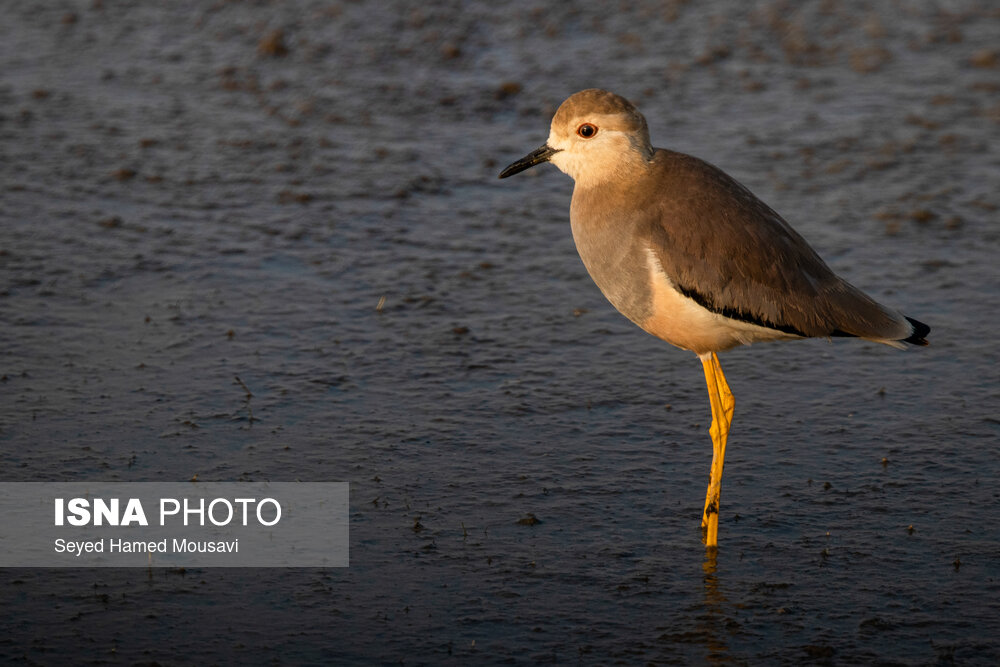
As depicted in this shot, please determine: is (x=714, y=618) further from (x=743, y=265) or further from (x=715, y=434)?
(x=743, y=265)

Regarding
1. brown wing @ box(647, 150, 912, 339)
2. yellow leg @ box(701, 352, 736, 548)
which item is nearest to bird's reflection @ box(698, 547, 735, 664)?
yellow leg @ box(701, 352, 736, 548)

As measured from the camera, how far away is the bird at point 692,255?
17.5 ft

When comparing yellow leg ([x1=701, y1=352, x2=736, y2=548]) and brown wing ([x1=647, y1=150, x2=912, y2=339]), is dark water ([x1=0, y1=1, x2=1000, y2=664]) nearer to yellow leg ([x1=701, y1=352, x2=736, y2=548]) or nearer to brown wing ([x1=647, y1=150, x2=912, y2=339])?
yellow leg ([x1=701, y1=352, x2=736, y2=548])

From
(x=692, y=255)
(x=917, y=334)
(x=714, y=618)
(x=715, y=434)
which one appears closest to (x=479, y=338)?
(x=715, y=434)

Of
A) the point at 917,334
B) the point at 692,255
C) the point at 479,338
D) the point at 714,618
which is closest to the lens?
the point at 714,618

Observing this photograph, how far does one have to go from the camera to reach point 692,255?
5320mm

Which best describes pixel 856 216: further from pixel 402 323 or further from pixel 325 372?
pixel 325 372

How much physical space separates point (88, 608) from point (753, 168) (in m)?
5.90

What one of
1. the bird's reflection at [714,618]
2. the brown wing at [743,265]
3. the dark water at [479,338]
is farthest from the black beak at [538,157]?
the bird's reflection at [714,618]

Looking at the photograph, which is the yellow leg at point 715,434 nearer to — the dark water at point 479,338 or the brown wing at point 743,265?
the dark water at point 479,338

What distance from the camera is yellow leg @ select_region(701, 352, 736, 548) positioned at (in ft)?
18.0

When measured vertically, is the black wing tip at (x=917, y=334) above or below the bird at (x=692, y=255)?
below

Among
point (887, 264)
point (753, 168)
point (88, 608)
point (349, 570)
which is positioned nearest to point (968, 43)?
point (753, 168)

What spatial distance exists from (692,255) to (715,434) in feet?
2.99
